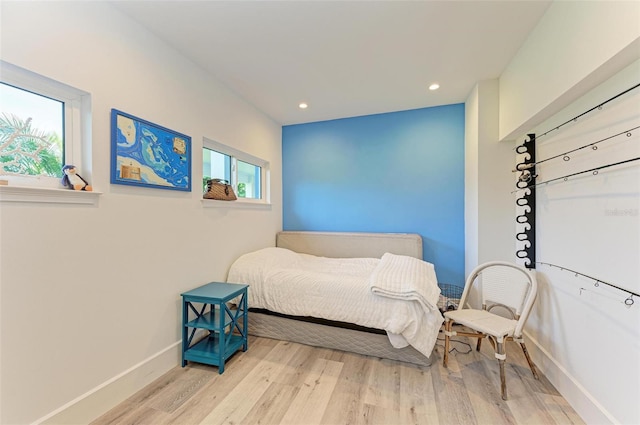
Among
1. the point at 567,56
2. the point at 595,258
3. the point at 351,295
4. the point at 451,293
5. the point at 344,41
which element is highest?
the point at 344,41

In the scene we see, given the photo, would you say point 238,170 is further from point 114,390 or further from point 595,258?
point 595,258

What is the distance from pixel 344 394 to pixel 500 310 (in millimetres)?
1675

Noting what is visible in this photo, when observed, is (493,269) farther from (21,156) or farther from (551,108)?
(21,156)

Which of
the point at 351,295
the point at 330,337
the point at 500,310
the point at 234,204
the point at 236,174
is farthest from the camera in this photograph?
the point at 236,174

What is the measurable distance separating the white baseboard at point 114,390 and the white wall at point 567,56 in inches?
124

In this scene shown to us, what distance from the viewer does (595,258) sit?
4.68ft

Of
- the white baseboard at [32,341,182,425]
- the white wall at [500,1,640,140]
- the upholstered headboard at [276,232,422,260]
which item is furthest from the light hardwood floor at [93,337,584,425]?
Result: the white wall at [500,1,640,140]

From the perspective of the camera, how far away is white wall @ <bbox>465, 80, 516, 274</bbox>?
8.05ft

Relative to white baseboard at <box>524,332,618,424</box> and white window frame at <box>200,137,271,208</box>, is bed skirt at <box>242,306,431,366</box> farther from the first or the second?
white window frame at <box>200,137,271,208</box>

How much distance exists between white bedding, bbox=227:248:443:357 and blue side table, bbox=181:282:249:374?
0.91 feet

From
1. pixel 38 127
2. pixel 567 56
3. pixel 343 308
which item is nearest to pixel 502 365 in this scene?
pixel 343 308

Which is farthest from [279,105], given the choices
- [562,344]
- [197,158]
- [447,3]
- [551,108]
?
[562,344]

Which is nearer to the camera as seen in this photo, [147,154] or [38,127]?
[38,127]

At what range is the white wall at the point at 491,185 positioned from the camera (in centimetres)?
246
